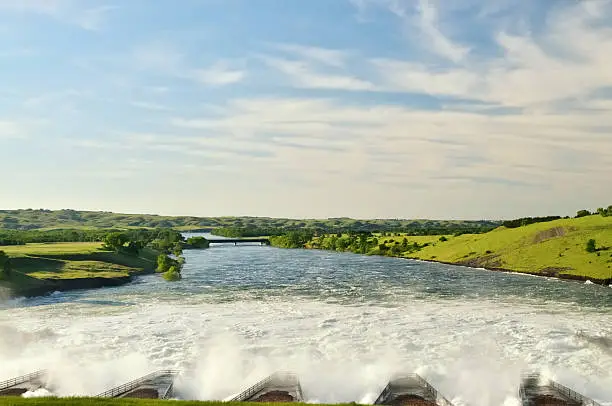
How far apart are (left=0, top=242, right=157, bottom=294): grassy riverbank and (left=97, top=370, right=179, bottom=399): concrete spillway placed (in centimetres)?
6196

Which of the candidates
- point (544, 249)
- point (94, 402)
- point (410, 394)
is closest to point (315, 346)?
point (410, 394)

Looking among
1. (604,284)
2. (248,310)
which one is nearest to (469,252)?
(604,284)

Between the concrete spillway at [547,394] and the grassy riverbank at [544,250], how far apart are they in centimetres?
8580

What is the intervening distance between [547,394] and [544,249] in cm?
11637

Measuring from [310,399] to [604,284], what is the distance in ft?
323

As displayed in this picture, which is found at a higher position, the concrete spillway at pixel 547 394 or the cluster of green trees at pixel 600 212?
the cluster of green trees at pixel 600 212

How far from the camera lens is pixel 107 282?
11238 centimetres

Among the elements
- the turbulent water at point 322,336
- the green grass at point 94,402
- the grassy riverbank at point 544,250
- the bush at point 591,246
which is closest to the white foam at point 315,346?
the turbulent water at point 322,336

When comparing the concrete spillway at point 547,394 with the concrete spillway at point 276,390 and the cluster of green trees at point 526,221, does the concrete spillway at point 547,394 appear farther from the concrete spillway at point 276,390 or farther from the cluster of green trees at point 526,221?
the cluster of green trees at point 526,221

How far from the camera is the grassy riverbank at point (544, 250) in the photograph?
128 metres

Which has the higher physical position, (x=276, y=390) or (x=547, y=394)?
(x=547, y=394)

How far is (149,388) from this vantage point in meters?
41.1

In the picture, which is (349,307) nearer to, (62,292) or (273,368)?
(273,368)

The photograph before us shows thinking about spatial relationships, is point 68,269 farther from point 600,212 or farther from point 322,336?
point 600,212
